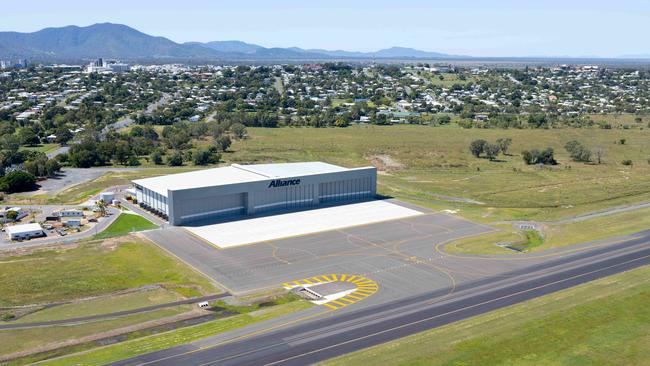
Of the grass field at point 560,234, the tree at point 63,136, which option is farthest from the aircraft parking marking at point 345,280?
the tree at point 63,136

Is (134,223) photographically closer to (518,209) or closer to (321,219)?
(321,219)

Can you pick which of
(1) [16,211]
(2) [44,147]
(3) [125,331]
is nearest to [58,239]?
(1) [16,211]

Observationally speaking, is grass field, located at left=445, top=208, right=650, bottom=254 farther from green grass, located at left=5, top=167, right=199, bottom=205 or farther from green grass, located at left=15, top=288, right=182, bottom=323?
green grass, located at left=5, top=167, right=199, bottom=205

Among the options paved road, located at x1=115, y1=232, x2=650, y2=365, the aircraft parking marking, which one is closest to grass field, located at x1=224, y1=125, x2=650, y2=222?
paved road, located at x1=115, y1=232, x2=650, y2=365

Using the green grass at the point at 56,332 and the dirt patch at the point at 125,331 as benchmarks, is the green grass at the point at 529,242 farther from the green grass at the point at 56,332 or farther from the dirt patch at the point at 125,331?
the green grass at the point at 56,332

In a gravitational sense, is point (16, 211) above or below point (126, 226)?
above

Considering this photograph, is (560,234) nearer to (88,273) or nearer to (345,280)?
(345,280)
